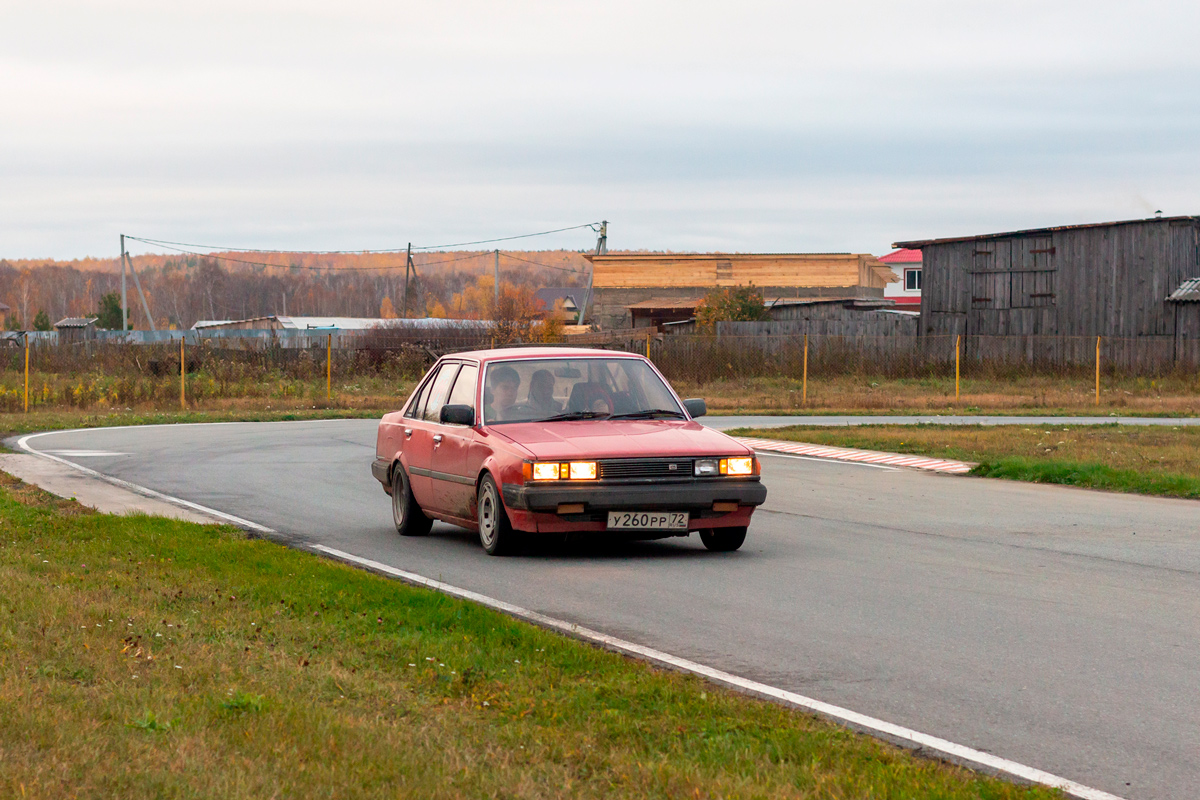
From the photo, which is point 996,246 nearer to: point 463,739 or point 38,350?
point 38,350

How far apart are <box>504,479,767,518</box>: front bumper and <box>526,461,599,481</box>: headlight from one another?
0.06 meters

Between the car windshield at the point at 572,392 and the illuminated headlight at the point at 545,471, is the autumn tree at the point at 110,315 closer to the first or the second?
the car windshield at the point at 572,392

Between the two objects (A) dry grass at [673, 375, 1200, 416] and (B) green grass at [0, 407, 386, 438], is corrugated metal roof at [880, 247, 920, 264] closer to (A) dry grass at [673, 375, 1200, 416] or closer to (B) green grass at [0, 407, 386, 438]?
(A) dry grass at [673, 375, 1200, 416]

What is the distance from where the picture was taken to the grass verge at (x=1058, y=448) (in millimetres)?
17047

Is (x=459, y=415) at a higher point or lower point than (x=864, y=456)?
higher

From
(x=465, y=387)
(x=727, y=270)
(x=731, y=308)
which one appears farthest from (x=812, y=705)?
(x=727, y=270)

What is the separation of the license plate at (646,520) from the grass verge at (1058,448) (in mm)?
8035

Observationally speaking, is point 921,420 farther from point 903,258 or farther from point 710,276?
point 903,258

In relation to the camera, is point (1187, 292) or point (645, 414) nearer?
point (645, 414)

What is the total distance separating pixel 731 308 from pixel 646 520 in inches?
2082

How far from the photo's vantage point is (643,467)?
10.4m

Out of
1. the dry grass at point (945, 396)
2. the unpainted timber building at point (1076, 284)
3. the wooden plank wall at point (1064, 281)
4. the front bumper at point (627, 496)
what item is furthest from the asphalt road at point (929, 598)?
the wooden plank wall at point (1064, 281)

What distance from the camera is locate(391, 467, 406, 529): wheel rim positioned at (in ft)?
41.8

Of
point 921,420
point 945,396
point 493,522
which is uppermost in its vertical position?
point 945,396
